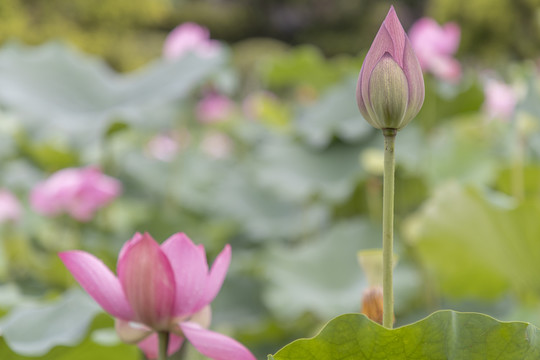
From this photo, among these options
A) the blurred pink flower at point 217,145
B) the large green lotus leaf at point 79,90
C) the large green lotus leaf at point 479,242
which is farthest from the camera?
the blurred pink flower at point 217,145

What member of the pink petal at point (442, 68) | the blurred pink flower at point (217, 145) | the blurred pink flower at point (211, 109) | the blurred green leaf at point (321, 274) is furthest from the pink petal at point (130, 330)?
the blurred pink flower at point (217, 145)

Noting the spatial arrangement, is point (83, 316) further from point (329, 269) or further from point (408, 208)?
point (408, 208)

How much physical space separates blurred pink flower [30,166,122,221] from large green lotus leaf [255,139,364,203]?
260 mm

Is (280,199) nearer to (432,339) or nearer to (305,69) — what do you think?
(305,69)

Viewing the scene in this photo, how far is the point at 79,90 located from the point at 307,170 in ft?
1.33

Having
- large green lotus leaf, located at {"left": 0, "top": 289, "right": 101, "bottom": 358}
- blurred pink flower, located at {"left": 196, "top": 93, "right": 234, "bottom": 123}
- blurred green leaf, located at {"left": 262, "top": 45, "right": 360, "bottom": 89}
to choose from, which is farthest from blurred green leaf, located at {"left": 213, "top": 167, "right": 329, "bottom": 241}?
large green lotus leaf, located at {"left": 0, "top": 289, "right": 101, "bottom": 358}

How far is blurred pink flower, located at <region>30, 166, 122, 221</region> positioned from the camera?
1050mm

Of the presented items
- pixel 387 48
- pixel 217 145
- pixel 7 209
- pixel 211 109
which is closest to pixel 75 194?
pixel 7 209

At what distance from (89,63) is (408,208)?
2.04ft

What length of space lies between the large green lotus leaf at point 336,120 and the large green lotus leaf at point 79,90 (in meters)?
0.19

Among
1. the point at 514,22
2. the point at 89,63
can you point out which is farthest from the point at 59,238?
the point at 514,22

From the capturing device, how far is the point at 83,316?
45 cm

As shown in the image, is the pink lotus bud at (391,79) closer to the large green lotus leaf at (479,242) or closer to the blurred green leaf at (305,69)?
the large green lotus leaf at (479,242)

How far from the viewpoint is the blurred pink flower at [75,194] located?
3.44 feet
